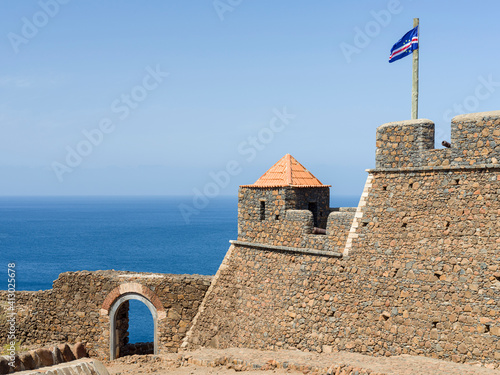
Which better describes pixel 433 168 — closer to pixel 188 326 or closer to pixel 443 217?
pixel 443 217

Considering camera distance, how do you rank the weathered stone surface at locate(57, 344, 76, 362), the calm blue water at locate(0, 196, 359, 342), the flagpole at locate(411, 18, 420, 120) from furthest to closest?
1. the calm blue water at locate(0, 196, 359, 342)
2. the flagpole at locate(411, 18, 420, 120)
3. the weathered stone surface at locate(57, 344, 76, 362)

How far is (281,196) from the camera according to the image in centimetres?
1673

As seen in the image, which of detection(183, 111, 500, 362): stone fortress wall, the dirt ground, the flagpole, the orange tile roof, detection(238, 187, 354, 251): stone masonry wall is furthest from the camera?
the orange tile roof

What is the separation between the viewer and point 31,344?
19.9 meters

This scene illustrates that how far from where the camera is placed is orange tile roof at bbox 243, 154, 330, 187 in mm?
16875

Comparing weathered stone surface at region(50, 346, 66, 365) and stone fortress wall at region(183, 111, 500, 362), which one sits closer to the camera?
weathered stone surface at region(50, 346, 66, 365)

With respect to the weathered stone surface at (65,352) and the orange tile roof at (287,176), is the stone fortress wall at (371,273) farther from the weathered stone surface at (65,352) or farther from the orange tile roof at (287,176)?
the weathered stone surface at (65,352)

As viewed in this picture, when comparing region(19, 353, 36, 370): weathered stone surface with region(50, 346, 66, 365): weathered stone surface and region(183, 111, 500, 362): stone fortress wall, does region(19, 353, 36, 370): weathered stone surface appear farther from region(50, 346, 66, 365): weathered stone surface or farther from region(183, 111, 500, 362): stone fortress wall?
region(183, 111, 500, 362): stone fortress wall

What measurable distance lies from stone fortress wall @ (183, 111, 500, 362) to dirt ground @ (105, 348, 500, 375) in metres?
0.43

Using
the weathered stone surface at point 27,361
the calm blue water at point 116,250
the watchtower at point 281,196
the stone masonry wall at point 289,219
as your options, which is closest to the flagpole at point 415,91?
the stone masonry wall at point 289,219

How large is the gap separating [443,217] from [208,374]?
22.6 feet

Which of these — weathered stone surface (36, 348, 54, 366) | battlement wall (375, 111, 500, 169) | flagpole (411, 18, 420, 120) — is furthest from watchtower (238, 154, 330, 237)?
weathered stone surface (36, 348, 54, 366)

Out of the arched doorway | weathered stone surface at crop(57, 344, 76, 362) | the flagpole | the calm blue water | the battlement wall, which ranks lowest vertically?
the calm blue water

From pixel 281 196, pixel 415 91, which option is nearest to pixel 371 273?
pixel 281 196
